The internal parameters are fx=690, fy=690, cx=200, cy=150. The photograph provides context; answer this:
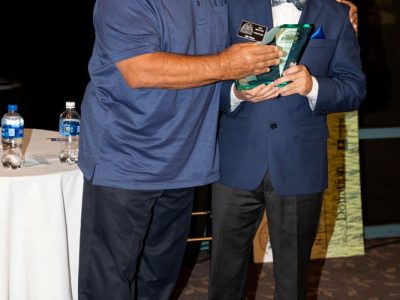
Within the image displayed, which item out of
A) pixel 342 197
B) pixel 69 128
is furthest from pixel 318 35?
pixel 342 197

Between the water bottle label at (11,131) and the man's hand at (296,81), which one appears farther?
the water bottle label at (11,131)

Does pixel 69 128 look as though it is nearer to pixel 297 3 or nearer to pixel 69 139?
pixel 69 139

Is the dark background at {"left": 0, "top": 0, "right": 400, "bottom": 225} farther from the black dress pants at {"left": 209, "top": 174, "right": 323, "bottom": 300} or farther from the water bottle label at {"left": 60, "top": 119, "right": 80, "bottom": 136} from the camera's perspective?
the black dress pants at {"left": 209, "top": 174, "right": 323, "bottom": 300}

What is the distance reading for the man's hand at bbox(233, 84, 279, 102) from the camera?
7.89ft

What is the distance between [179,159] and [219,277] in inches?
22.4

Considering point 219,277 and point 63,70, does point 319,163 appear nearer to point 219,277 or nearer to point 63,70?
point 219,277

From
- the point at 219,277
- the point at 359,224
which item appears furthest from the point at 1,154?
the point at 359,224

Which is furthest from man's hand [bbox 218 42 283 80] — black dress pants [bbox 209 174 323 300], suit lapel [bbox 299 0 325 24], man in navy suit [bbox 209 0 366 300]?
black dress pants [bbox 209 174 323 300]

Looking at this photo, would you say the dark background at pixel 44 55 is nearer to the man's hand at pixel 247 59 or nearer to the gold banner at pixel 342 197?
the gold banner at pixel 342 197

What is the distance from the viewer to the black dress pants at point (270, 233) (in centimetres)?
259

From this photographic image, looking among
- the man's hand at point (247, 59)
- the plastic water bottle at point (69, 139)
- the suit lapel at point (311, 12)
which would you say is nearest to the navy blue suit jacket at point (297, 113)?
the suit lapel at point (311, 12)

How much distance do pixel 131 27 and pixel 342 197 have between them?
2.86 m

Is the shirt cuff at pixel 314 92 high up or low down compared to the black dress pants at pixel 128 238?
Answer: up

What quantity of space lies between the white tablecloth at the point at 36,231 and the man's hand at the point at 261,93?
2.95 ft
